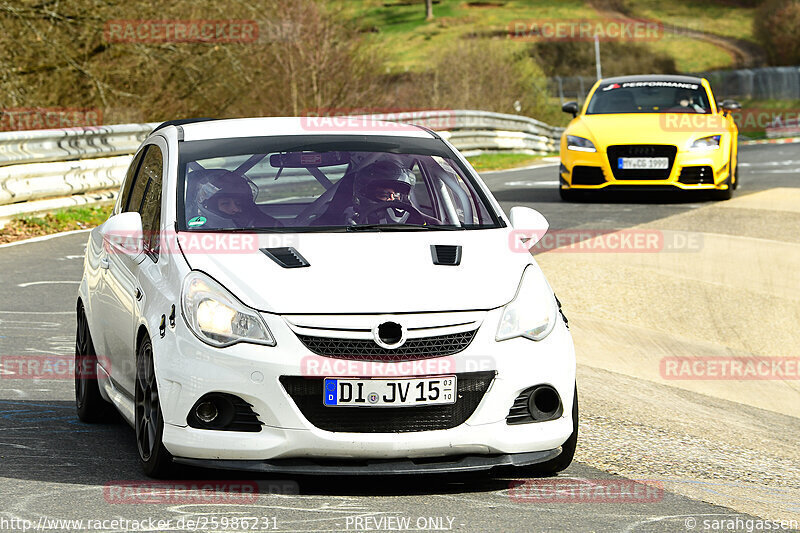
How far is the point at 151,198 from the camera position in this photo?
255 inches

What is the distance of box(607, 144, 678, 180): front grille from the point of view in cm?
1683

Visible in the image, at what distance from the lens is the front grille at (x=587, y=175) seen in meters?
17.1

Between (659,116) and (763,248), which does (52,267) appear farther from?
(659,116)

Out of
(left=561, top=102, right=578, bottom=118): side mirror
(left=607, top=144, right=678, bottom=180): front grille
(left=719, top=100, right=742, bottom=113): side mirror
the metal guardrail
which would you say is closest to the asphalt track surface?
the metal guardrail

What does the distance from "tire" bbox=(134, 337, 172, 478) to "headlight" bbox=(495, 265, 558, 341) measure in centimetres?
141

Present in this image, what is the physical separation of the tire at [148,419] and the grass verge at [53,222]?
8.69 m

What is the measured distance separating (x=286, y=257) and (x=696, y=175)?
486 inches

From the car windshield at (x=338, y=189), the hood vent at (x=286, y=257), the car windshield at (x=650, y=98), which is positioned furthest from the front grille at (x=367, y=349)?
the car windshield at (x=650, y=98)

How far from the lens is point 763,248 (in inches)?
529

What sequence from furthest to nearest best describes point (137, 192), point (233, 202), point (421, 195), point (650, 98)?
point (650, 98) → point (137, 192) → point (421, 195) → point (233, 202)

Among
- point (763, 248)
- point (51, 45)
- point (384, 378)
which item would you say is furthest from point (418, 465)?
point (51, 45)

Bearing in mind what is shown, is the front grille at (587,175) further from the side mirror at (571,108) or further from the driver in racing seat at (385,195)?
the driver in racing seat at (385,195)

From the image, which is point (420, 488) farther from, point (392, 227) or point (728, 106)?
point (728, 106)

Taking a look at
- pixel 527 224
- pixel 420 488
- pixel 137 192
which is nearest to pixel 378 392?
pixel 420 488
